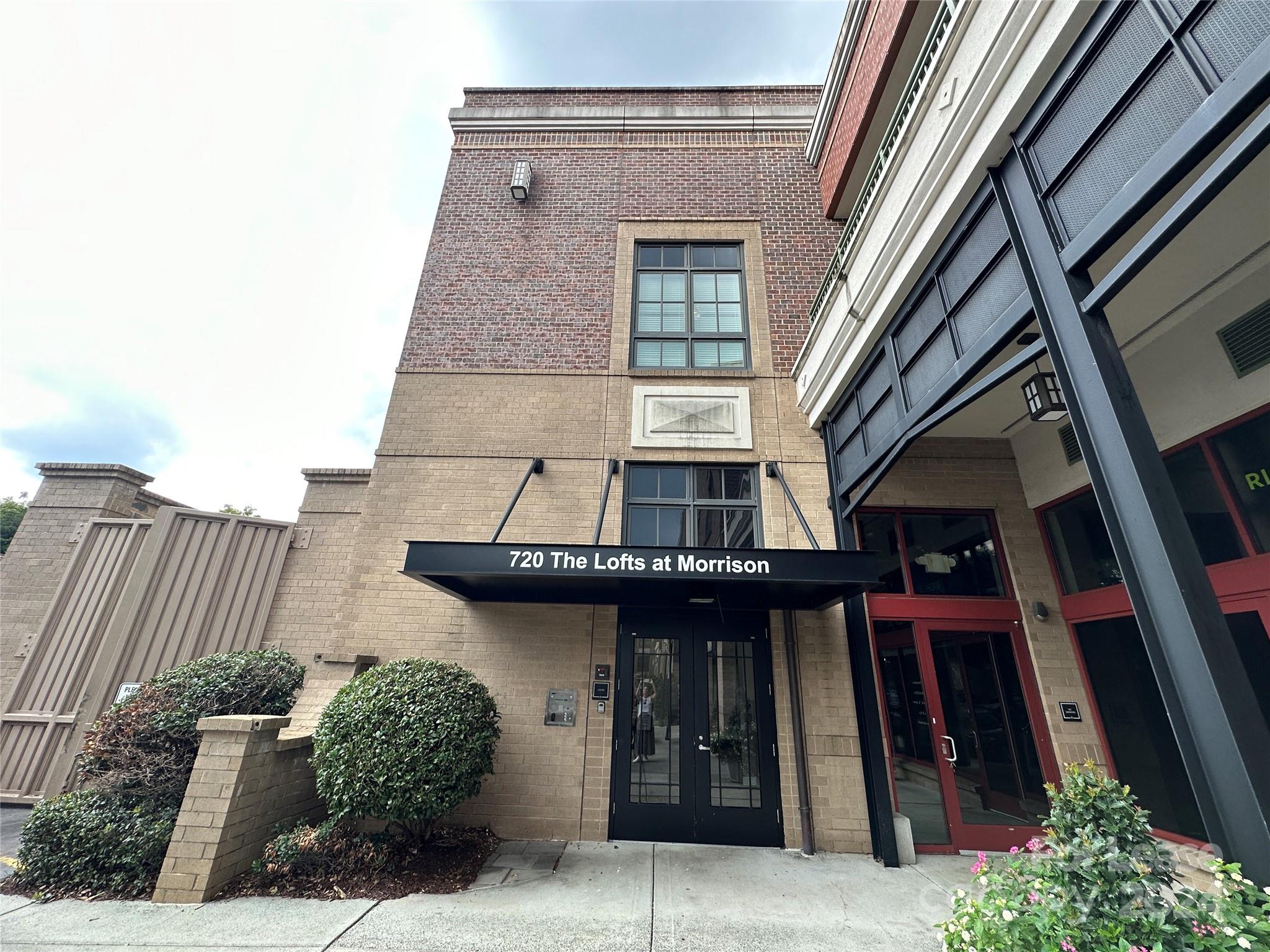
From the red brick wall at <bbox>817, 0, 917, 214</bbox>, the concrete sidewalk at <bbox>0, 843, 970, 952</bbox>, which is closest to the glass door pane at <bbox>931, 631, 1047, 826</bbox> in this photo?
the concrete sidewalk at <bbox>0, 843, 970, 952</bbox>

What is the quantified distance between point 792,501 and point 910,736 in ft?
11.2

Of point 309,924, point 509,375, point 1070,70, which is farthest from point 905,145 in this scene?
point 309,924

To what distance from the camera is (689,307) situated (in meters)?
9.09

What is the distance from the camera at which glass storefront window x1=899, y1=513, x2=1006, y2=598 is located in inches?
279

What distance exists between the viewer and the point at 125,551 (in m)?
7.60

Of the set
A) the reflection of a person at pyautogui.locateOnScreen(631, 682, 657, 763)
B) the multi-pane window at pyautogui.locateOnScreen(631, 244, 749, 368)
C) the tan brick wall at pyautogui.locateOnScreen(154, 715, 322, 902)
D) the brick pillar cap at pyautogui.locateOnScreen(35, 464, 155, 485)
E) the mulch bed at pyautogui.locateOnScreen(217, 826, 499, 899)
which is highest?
the multi-pane window at pyautogui.locateOnScreen(631, 244, 749, 368)

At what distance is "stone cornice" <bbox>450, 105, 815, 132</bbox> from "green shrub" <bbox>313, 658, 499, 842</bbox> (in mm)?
10549

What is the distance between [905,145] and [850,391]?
284cm

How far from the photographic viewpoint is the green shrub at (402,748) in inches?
189

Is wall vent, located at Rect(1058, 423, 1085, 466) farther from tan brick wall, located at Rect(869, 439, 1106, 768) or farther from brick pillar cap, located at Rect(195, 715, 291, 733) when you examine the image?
brick pillar cap, located at Rect(195, 715, 291, 733)

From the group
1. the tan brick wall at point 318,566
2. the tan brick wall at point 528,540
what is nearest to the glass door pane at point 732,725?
the tan brick wall at point 528,540

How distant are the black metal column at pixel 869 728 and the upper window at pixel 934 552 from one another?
67 centimetres

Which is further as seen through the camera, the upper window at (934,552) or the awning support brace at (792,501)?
the upper window at (934,552)

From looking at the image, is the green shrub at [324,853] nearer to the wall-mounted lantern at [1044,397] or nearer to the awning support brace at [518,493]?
the awning support brace at [518,493]
